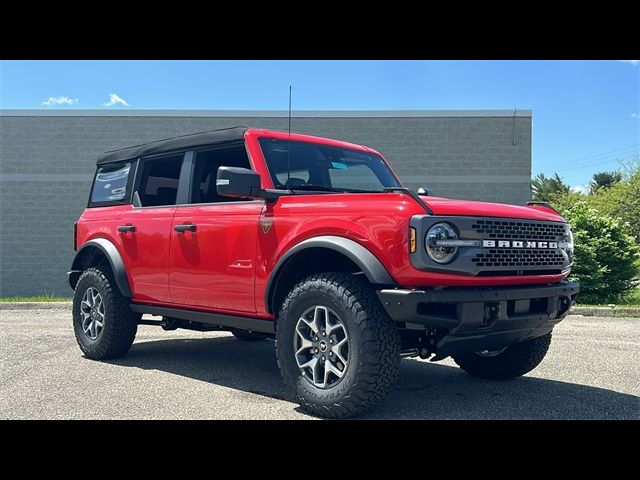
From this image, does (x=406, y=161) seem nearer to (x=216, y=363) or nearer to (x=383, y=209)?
(x=216, y=363)

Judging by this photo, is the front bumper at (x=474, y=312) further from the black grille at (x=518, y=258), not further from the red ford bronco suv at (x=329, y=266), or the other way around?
the black grille at (x=518, y=258)

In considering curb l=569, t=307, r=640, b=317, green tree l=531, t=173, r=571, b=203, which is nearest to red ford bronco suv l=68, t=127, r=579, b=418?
curb l=569, t=307, r=640, b=317

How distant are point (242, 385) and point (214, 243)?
124 cm

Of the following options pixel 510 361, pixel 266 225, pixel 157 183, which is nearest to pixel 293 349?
pixel 266 225

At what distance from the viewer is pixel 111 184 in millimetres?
6871

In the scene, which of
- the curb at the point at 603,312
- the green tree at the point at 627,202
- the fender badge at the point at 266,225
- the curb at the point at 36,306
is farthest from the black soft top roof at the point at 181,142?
the green tree at the point at 627,202

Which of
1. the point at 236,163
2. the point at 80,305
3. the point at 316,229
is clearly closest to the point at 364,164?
the point at 236,163

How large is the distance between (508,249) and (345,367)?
1.36 meters

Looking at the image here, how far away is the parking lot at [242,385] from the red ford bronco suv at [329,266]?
1.24 ft

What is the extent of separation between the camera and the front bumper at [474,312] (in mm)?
3797

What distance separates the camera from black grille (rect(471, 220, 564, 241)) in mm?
4059

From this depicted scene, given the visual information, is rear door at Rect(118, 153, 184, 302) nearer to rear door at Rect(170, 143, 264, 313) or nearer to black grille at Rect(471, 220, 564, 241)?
rear door at Rect(170, 143, 264, 313)

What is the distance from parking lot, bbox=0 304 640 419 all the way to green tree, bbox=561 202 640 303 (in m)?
4.32

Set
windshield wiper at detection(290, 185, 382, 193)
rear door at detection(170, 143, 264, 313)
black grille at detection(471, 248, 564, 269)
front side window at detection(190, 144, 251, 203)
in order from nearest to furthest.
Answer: black grille at detection(471, 248, 564, 269) → rear door at detection(170, 143, 264, 313) → windshield wiper at detection(290, 185, 382, 193) → front side window at detection(190, 144, 251, 203)
